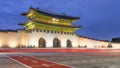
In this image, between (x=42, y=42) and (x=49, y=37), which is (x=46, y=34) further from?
(x=42, y=42)

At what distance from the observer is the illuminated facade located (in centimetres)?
4588

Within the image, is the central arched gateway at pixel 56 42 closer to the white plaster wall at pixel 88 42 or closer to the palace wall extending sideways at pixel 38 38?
the palace wall extending sideways at pixel 38 38

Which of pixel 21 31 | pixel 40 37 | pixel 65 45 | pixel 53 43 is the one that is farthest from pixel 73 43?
pixel 21 31

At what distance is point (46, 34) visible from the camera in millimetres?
52438

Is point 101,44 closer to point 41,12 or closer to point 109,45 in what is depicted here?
point 109,45

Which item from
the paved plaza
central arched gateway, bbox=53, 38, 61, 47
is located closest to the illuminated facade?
central arched gateway, bbox=53, 38, 61, 47

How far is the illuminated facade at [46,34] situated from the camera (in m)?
45.9

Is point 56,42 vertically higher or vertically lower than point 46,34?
lower

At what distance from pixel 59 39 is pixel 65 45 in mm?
2877

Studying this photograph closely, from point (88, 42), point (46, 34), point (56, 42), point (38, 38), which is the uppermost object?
point (46, 34)

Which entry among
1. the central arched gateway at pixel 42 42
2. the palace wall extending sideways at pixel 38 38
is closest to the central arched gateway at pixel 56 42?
the palace wall extending sideways at pixel 38 38

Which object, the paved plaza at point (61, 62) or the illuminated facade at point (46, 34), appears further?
the illuminated facade at point (46, 34)

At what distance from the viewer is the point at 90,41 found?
191 feet

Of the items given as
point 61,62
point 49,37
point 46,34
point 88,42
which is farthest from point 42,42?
point 61,62
